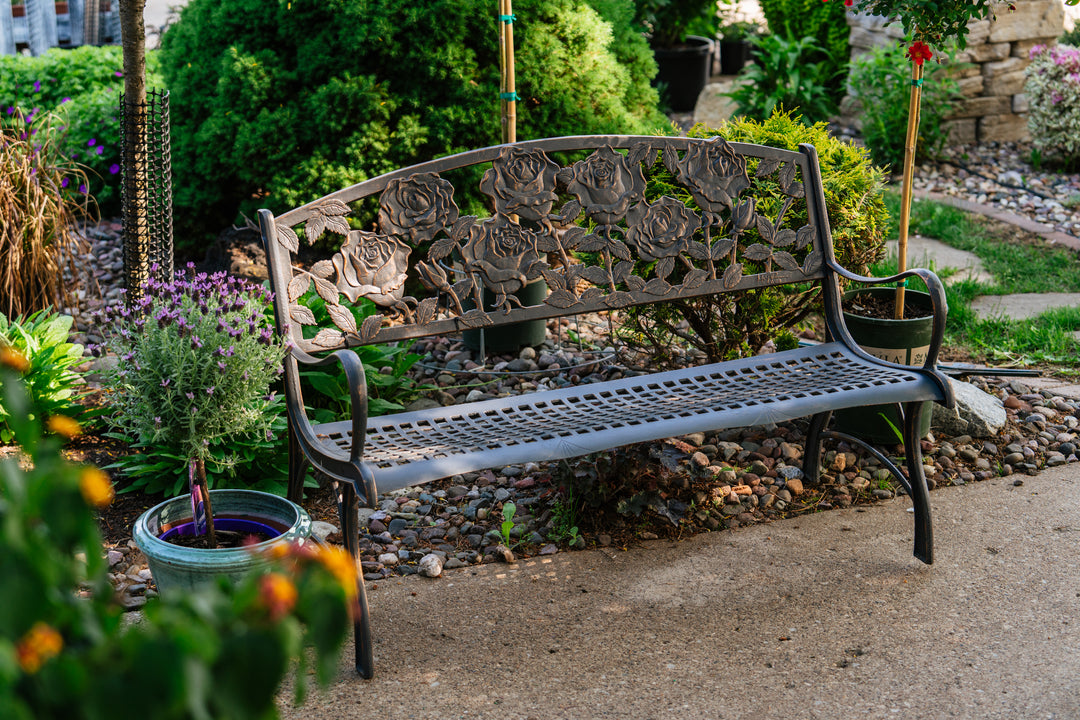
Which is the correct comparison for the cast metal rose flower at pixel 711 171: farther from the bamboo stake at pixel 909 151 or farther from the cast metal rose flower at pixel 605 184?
the bamboo stake at pixel 909 151

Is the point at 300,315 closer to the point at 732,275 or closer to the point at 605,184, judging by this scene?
the point at 605,184

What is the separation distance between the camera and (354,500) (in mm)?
2590

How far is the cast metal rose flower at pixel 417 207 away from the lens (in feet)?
9.79

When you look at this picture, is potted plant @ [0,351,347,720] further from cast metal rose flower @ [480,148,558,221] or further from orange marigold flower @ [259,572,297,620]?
cast metal rose flower @ [480,148,558,221]

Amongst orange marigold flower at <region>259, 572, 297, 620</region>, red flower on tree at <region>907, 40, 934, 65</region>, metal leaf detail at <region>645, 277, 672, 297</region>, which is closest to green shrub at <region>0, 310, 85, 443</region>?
metal leaf detail at <region>645, 277, 672, 297</region>

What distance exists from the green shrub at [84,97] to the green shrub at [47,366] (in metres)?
2.32

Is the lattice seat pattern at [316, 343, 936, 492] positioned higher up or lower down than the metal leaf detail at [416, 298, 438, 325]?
lower down

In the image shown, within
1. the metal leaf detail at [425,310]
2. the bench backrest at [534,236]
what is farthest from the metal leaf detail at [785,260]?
the metal leaf detail at [425,310]

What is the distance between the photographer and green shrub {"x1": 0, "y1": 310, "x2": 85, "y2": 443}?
139 inches

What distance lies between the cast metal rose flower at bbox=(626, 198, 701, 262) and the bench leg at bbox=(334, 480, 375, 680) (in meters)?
1.24

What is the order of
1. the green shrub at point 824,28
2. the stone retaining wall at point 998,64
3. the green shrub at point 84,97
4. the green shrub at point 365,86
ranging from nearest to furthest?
the green shrub at point 365,86 < the green shrub at point 84,97 < the stone retaining wall at point 998,64 < the green shrub at point 824,28

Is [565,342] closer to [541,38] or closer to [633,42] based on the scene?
[541,38]

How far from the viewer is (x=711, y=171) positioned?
3.34 metres

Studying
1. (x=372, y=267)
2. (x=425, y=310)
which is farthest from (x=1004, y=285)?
(x=372, y=267)
